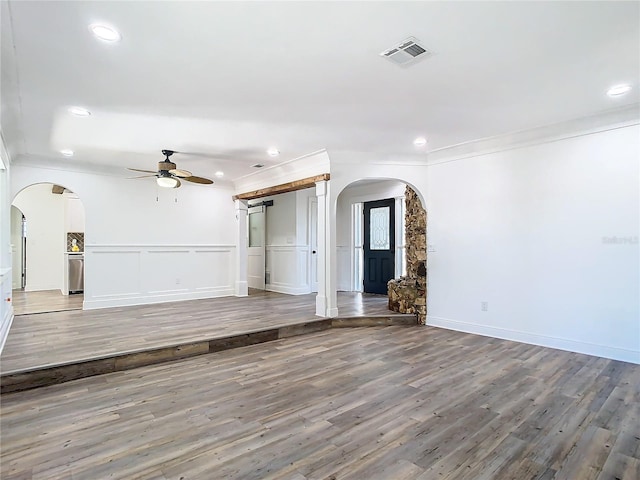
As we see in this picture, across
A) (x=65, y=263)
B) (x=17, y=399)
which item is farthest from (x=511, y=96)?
(x=65, y=263)

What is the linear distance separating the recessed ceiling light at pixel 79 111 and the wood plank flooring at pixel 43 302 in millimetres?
3799

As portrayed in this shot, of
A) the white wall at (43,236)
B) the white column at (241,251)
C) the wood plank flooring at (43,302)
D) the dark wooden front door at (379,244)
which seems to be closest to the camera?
the wood plank flooring at (43,302)

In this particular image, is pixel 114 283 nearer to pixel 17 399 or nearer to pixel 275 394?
pixel 17 399

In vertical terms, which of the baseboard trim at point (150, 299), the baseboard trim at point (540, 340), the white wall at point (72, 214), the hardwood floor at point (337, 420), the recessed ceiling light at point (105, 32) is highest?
the recessed ceiling light at point (105, 32)

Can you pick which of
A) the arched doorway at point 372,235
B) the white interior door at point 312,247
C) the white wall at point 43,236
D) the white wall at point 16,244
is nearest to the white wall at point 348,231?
the arched doorway at point 372,235

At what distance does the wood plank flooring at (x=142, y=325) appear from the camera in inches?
143

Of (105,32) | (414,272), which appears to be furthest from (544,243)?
(105,32)

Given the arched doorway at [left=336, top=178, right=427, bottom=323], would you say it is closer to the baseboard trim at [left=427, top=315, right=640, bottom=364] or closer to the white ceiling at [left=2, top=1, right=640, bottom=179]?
the baseboard trim at [left=427, top=315, right=640, bottom=364]

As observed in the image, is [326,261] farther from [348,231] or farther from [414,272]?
[348,231]

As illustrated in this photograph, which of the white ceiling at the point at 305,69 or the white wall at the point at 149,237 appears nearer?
the white ceiling at the point at 305,69

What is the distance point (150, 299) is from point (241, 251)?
2.08 meters

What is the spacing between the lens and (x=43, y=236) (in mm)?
8820

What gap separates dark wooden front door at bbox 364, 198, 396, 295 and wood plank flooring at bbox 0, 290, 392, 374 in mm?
935

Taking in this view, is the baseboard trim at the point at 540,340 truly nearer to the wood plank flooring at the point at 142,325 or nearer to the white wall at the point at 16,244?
the wood plank flooring at the point at 142,325
